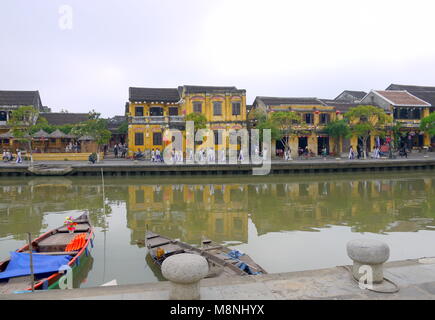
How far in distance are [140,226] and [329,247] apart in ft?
21.0

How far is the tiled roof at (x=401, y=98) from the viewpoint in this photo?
36188 millimetres

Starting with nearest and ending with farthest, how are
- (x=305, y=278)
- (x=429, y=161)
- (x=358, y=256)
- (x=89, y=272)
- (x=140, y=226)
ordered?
1. (x=358, y=256)
2. (x=305, y=278)
3. (x=89, y=272)
4. (x=140, y=226)
5. (x=429, y=161)

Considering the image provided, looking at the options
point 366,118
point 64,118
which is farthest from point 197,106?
point 64,118

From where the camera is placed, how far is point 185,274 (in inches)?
159

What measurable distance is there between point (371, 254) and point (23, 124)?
36088 mm

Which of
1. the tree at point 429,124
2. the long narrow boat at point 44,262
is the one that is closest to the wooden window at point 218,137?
the tree at point 429,124

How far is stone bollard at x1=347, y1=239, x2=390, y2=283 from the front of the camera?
14.8 feet

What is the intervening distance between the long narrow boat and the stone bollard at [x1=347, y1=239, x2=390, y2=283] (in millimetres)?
5314

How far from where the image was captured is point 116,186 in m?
21.7

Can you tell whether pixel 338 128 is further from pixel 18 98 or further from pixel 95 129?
pixel 18 98

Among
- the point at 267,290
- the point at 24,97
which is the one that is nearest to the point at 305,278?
the point at 267,290

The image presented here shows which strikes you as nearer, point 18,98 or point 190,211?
point 190,211

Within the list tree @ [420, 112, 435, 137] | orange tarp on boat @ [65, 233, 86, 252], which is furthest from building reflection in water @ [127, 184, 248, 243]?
tree @ [420, 112, 435, 137]
